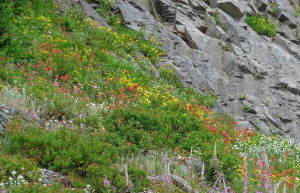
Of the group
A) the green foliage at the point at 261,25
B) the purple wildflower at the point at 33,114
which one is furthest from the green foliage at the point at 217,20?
the purple wildflower at the point at 33,114

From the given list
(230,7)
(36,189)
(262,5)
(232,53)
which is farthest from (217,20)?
(36,189)

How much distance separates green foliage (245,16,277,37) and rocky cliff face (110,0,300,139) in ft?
1.43

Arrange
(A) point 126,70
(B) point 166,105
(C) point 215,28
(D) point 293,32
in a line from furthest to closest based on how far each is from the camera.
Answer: (D) point 293,32 < (C) point 215,28 < (A) point 126,70 < (B) point 166,105

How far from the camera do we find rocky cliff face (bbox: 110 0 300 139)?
12820 millimetres

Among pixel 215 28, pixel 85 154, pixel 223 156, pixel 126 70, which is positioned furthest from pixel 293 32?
pixel 85 154

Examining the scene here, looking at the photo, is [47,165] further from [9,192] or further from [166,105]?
[166,105]

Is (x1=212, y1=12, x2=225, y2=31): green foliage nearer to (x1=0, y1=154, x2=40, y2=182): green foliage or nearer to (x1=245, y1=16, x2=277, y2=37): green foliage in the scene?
(x1=245, y1=16, x2=277, y2=37): green foliage

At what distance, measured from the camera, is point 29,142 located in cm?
441

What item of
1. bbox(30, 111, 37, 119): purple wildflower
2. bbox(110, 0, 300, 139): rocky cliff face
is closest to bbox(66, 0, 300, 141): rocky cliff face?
bbox(110, 0, 300, 139): rocky cliff face

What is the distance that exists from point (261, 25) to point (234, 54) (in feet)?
17.5

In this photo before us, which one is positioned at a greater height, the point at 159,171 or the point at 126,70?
the point at 159,171

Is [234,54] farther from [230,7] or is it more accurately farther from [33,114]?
[33,114]

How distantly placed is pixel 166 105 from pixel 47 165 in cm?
468

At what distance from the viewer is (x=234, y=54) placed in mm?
14977
